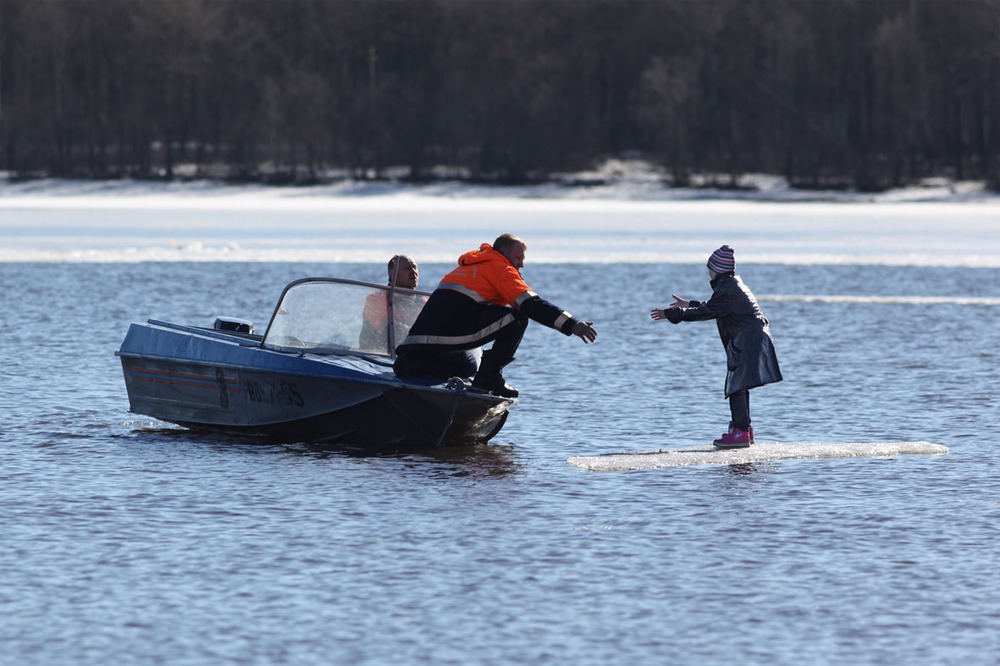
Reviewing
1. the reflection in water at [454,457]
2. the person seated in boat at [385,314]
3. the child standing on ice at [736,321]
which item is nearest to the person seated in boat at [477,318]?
the reflection in water at [454,457]

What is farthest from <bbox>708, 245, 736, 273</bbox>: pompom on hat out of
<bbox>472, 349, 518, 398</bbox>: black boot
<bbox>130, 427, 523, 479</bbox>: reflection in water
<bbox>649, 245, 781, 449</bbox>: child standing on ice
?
<bbox>130, 427, 523, 479</bbox>: reflection in water

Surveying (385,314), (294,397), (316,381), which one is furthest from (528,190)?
(316,381)

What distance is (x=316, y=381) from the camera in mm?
11352

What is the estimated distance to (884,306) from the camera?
945 inches

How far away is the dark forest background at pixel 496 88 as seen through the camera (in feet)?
197

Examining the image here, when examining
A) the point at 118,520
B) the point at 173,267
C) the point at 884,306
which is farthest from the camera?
the point at 173,267

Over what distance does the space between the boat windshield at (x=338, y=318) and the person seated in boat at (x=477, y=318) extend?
2.18 ft

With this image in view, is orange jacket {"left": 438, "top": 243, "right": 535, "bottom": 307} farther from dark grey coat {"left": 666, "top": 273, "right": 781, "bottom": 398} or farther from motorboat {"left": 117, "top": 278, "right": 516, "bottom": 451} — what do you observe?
dark grey coat {"left": 666, "top": 273, "right": 781, "bottom": 398}

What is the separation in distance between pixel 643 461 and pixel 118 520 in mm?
3691

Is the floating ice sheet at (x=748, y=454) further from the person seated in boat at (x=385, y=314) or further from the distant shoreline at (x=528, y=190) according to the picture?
the distant shoreline at (x=528, y=190)

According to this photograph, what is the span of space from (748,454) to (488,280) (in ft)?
7.29

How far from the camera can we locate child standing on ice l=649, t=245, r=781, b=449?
11.0 meters

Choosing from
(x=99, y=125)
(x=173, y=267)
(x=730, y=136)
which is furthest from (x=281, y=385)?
(x=99, y=125)

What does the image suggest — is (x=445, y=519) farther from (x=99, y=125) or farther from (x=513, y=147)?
(x=99, y=125)
